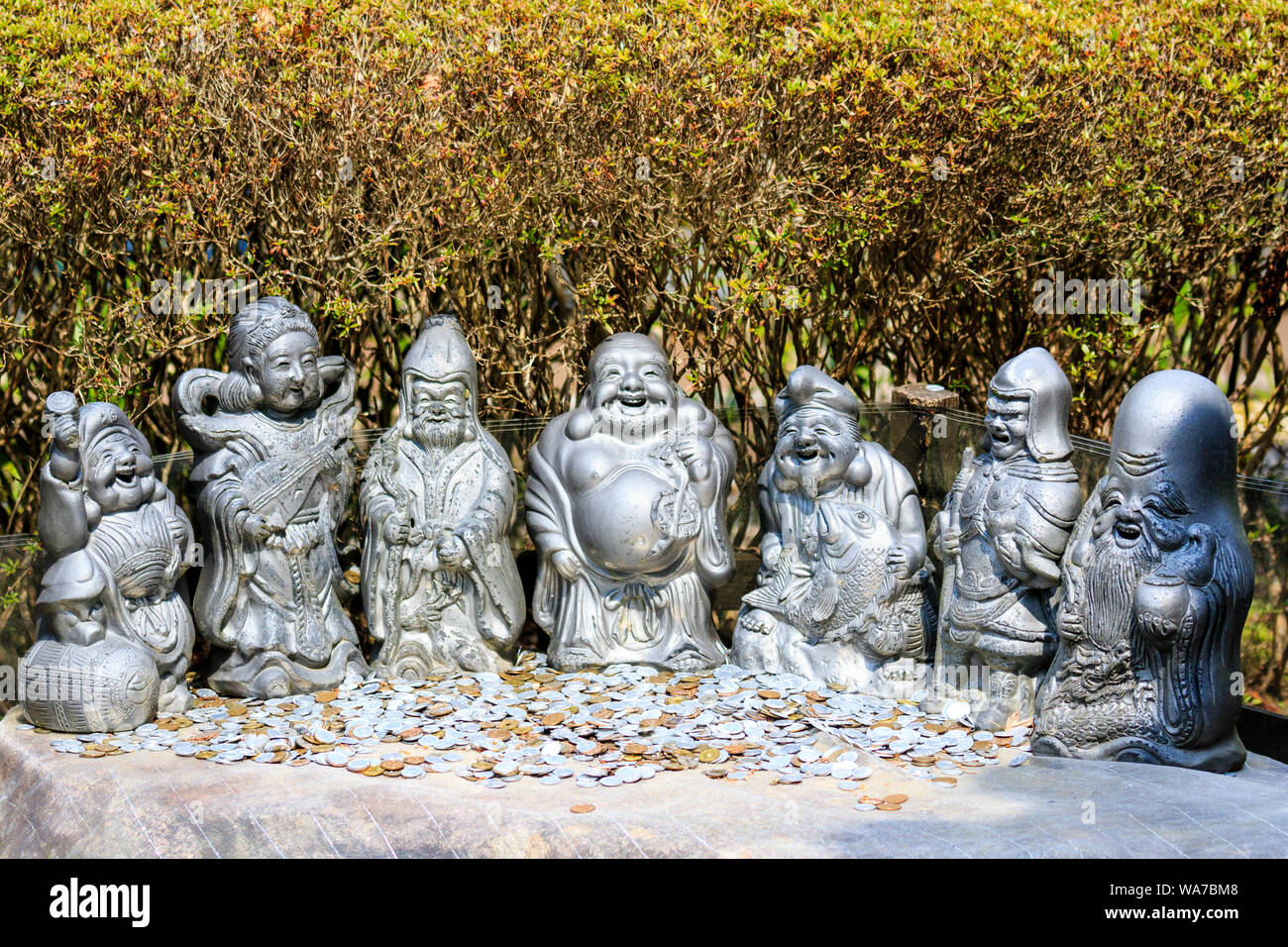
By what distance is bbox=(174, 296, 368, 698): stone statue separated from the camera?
6348mm

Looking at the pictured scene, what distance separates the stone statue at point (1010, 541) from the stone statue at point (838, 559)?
0.90 ft

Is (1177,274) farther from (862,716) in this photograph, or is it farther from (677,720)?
(677,720)

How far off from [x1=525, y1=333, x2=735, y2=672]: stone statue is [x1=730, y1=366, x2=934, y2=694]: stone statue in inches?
10.3

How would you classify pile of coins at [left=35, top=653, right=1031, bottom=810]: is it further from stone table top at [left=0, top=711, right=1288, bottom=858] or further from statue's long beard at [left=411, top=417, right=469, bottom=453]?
statue's long beard at [left=411, top=417, right=469, bottom=453]

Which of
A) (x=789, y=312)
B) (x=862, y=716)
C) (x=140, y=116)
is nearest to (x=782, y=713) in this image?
(x=862, y=716)

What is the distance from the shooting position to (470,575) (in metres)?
6.57

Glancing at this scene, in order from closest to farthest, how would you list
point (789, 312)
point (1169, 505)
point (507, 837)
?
point (507, 837) → point (1169, 505) → point (789, 312)

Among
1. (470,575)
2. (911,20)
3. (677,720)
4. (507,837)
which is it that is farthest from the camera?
(911,20)

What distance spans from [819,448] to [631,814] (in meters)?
1.94

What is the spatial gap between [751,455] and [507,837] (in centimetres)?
286
